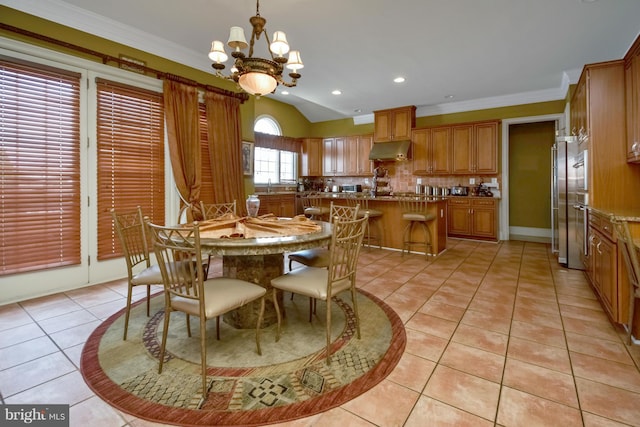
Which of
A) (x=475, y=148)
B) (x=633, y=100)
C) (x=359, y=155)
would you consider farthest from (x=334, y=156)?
(x=633, y=100)

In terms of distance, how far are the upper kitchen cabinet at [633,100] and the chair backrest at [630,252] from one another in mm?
1315

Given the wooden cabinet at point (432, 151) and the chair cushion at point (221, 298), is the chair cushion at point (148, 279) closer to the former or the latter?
the chair cushion at point (221, 298)

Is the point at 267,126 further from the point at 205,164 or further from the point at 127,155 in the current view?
the point at 127,155

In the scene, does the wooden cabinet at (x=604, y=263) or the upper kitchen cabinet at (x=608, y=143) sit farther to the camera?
the upper kitchen cabinet at (x=608, y=143)

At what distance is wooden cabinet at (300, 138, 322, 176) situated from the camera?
26.8ft

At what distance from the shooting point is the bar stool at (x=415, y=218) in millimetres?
4484

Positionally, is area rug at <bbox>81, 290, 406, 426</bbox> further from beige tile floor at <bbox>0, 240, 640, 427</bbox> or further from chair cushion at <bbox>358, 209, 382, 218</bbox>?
chair cushion at <bbox>358, 209, 382, 218</bbox>

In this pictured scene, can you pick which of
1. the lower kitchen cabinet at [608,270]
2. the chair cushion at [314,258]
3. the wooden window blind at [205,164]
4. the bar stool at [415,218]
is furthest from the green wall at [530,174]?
the wooden window blind at [205,164]

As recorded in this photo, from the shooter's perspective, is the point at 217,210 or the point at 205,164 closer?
the point at 217,210

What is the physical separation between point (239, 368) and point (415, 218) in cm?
338

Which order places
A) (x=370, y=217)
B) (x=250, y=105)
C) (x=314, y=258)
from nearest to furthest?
1. (x=314, y=258)
2. (x=250, y=105)
3. (x=370, y=217)

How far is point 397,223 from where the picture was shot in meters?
5.06

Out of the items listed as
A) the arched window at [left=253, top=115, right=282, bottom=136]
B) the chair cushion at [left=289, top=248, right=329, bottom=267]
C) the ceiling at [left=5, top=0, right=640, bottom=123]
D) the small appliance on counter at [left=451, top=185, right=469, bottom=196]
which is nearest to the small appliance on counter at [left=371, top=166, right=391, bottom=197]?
the small appliance on counter at [left=451, top=185, right=469, bottom=196]

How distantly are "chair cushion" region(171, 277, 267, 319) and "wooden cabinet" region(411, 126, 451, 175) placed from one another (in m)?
5.58
